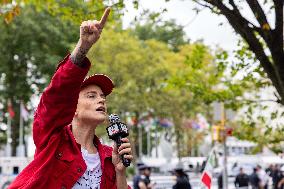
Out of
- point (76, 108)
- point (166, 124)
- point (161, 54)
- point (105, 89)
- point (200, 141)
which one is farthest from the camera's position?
point (200, 141)

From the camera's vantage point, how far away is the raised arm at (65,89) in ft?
11.2

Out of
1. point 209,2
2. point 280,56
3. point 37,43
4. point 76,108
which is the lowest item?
point 76,108

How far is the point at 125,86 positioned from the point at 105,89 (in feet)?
108

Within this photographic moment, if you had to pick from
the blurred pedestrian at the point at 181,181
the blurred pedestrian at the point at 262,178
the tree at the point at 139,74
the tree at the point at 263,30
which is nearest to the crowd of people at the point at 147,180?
the blurred pedestrian at the point at 181,181

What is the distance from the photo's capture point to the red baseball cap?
3986 mm

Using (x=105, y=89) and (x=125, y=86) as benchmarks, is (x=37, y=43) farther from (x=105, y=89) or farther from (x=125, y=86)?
(x=105, y=89)

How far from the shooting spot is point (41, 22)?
3741cm

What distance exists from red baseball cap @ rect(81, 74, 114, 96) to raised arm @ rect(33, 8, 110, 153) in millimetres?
425

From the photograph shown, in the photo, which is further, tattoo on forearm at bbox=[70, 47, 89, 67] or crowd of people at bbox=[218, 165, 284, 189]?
crowd of people at bbox=[218, 165, 284, 189]

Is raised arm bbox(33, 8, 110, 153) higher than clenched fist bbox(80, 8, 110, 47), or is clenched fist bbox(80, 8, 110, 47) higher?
clenched fist bbox(80, 8, 110, 47)

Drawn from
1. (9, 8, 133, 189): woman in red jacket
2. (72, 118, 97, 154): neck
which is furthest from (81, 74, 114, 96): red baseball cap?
(72, 118, 97, 154): neck

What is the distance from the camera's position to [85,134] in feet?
12.9

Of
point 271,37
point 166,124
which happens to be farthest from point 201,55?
point 166,124

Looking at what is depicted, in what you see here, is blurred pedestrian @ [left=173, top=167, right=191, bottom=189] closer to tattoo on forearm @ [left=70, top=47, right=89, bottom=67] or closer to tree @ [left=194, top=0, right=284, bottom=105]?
tree @ [left=194, top=0, right=284, bottom=105]
